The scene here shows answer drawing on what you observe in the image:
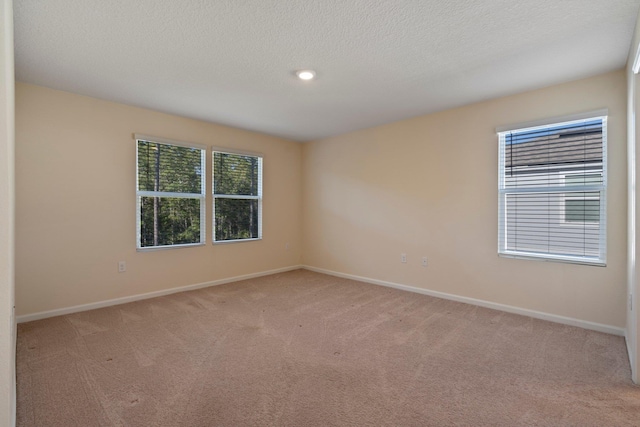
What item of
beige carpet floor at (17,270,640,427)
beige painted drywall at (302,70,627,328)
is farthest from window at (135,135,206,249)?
beige painted drywall at (302,70,627,328)

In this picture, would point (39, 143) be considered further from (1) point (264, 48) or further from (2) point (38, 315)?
(1) point (264, 48)

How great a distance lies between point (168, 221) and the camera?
416cm

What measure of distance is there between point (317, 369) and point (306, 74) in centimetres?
257

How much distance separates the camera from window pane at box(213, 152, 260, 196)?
→ 185 inches

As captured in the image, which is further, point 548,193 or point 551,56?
point 548,193

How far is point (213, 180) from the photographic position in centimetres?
462

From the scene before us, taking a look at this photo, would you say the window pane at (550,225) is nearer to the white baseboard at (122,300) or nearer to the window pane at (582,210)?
the window pane at (582,210)

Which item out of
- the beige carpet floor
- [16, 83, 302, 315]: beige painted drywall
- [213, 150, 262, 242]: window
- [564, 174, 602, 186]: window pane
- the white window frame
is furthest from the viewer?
[213, 150, 262, 242]: window

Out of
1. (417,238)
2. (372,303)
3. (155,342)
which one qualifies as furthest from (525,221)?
(155,342)

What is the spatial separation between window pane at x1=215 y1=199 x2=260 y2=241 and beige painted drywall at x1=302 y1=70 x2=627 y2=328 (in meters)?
1.13

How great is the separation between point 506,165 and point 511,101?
0.72 meters

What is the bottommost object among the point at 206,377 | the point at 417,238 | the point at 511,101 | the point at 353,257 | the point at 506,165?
the point at 206,377

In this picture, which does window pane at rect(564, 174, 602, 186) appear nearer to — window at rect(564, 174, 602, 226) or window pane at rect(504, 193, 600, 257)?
window at rect(564, 174, 602, 226)

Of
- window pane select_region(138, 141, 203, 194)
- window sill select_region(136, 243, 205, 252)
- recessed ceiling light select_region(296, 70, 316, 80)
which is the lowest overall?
window sill select_region(136, 243, 205, 252)
